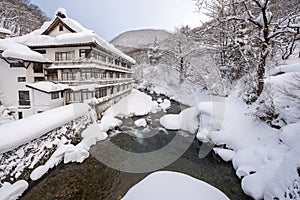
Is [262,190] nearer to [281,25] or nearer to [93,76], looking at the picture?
[281,25]

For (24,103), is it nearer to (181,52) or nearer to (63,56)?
(63,56)

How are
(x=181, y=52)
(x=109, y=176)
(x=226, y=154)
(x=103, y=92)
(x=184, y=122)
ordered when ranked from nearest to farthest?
1. (x=109, y=176)
2. (x=226, y=154)
3. (x=184, y=122)
4. (x=103, y=92)
5. (x=181, y=52)

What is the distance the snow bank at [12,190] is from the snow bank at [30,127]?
1167 mm

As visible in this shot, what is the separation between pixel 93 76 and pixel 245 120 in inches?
408

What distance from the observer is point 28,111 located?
11219 mm

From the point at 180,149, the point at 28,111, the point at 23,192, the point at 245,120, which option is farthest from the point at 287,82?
the point at 28,111

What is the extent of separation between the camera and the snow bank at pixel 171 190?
3602 mm

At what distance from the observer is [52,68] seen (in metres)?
13.0

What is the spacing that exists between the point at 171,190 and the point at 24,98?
484 inches

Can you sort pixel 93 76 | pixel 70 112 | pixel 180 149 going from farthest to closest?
pixel 93 76 → pixel 70 112 → pixel 180 149

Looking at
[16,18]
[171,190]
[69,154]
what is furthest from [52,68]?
[16,18]

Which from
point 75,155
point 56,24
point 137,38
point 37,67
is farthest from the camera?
point 137,38

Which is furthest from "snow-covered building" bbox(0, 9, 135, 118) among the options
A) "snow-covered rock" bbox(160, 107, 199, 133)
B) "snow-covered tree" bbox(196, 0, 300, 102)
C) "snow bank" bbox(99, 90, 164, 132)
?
"snow-covered tree" bbox(196, 0, 300, 102)

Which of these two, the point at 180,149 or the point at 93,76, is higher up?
the point at 93,76
